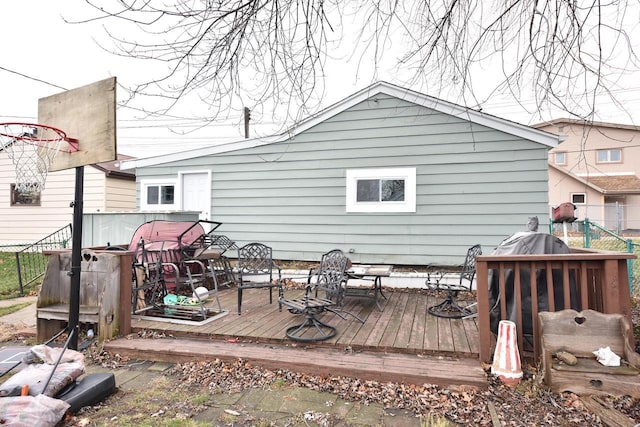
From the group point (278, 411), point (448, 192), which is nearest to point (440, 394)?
point (278, 411)

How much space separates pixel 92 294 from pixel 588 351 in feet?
15.9

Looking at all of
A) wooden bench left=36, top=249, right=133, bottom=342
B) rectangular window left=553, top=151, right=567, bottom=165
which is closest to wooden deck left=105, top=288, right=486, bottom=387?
wooden bench left=36, top=249, right=133, bottom=342

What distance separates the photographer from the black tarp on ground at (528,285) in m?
3.22

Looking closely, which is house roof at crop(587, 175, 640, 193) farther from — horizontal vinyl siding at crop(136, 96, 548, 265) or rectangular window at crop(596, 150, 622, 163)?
horizontal vinyl siding at crop(136, 96, 548, 265)

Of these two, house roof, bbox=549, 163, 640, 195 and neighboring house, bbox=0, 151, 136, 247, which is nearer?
neighboring house, bbox=0, 151, 136, 247

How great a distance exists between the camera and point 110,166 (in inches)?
452

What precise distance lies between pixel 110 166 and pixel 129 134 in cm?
693

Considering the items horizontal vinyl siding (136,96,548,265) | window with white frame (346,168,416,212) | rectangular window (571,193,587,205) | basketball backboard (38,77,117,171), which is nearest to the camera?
basketball backboard (38,77,117,171)

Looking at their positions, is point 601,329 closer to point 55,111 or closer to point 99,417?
point 99,417

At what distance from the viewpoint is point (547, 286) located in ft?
10.3

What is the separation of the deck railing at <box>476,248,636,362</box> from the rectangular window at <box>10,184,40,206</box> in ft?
45.1

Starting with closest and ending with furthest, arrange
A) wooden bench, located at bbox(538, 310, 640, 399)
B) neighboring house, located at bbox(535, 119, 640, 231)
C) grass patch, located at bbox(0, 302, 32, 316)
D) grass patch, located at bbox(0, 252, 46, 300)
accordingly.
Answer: wooden bench, located at bbox(538, 310, 640, 399), grass patch, located at bbox(0, 302, 32, 316), grass patch, located at bbox(0, 252, 46, 300), neighboring house, located at bbox(535, 119, 640, 231)

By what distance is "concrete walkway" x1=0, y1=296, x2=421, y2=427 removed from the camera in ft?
7.86

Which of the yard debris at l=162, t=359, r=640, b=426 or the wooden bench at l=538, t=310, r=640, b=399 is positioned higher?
the wooden bench at l=538, t=310, r=640, b=399
